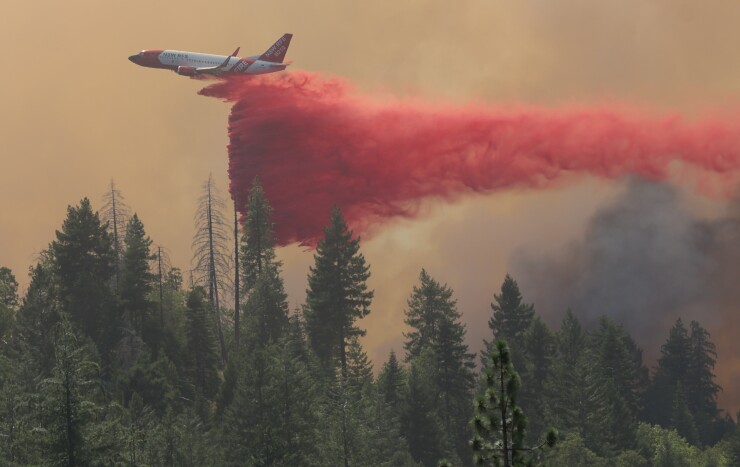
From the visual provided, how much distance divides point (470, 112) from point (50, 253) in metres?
55.1

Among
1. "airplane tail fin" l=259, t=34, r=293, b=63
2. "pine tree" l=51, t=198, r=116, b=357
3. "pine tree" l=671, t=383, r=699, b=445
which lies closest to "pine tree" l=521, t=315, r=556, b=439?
"pine tree" l=671, t=383, r=699, b=445

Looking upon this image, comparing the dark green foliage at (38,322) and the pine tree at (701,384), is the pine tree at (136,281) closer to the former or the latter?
the dark green foliage at (38,322)

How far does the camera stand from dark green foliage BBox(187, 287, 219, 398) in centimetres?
12594

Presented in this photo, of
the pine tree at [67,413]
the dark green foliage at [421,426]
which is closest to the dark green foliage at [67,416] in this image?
the pine tree at [67,413]

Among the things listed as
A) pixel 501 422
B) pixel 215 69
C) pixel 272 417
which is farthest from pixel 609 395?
pixel 501 422

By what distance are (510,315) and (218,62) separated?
144 feet

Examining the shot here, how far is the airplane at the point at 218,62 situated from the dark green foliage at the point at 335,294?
86.7ft

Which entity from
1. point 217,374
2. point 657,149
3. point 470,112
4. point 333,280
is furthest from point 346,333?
point 657,149

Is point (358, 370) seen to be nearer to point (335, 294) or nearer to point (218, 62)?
point (335, 294)

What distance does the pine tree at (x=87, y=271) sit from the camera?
12712 centimetres

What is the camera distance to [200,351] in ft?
415

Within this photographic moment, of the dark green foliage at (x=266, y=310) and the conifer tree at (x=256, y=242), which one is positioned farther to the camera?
Result: the conifer tree at (x=256, y=242)

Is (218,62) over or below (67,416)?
over

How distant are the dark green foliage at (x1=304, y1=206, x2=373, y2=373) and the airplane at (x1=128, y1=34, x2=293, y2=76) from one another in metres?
26.4
